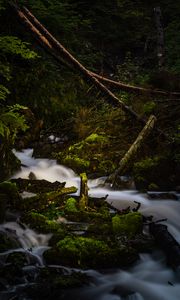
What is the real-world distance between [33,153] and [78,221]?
3.22 m

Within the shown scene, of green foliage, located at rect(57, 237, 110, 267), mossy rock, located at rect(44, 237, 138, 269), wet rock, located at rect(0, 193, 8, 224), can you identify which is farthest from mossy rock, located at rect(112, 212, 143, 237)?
wet rock, located at rect(0, 193, 8, 224)

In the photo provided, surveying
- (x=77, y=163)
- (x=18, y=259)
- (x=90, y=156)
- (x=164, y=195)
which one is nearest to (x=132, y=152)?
(x=90, y=156)

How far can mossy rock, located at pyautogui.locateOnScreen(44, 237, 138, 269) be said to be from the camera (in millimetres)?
5102

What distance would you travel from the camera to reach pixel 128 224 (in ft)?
19.3

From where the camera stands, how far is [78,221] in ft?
20.2

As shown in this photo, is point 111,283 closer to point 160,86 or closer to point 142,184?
point 142,184

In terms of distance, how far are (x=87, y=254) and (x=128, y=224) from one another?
1.00 meters

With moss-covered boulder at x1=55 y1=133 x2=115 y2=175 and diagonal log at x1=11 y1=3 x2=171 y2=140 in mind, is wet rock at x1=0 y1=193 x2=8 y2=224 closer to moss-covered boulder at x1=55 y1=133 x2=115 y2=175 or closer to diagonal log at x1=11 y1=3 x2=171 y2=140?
moss-covered boulder at x1=55 y1=133 x2=115 y2=175

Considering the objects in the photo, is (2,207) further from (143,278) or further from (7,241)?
(143,278)

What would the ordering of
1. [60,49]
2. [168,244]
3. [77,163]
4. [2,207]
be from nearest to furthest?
[168,244] < [2,207] < [77,163] < [60,49]

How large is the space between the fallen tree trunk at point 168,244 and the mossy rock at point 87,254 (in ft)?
1.60

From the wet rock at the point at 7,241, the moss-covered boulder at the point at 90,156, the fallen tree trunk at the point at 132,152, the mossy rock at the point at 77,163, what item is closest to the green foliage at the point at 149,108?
the fallen tree trunk at the point at 132,152

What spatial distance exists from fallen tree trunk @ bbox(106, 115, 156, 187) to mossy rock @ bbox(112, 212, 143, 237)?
170 cm

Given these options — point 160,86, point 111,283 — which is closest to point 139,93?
point 160,86
